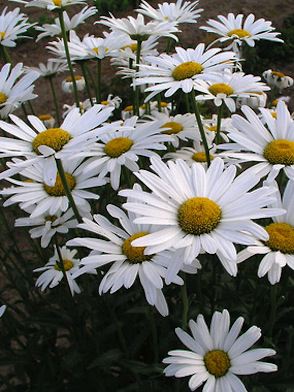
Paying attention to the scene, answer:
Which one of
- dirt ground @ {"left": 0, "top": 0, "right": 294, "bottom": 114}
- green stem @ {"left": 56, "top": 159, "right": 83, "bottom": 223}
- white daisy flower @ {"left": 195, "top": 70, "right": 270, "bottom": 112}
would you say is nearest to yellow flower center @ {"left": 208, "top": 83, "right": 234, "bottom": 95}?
white daisy flower @ {"left": 195, "top": 70, "right": 270, "bottom": 112}

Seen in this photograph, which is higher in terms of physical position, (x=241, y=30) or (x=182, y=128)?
(x=241, y=30)

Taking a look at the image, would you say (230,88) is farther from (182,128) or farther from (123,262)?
(123,262)

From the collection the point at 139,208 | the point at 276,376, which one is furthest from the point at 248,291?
the point at 139,208

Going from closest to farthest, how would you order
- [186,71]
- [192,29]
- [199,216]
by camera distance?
[199,216]
[186,71]
[192,29]

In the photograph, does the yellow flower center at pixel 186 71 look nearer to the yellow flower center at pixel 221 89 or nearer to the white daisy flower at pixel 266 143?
the yellow flower center at pixel 221 89

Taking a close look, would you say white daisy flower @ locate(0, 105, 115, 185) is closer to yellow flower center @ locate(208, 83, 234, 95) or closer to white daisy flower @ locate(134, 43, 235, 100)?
white daisy flower @ locate(134, 43, 235, 100)

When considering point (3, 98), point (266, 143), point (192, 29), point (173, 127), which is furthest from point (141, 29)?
point (192, 29)
